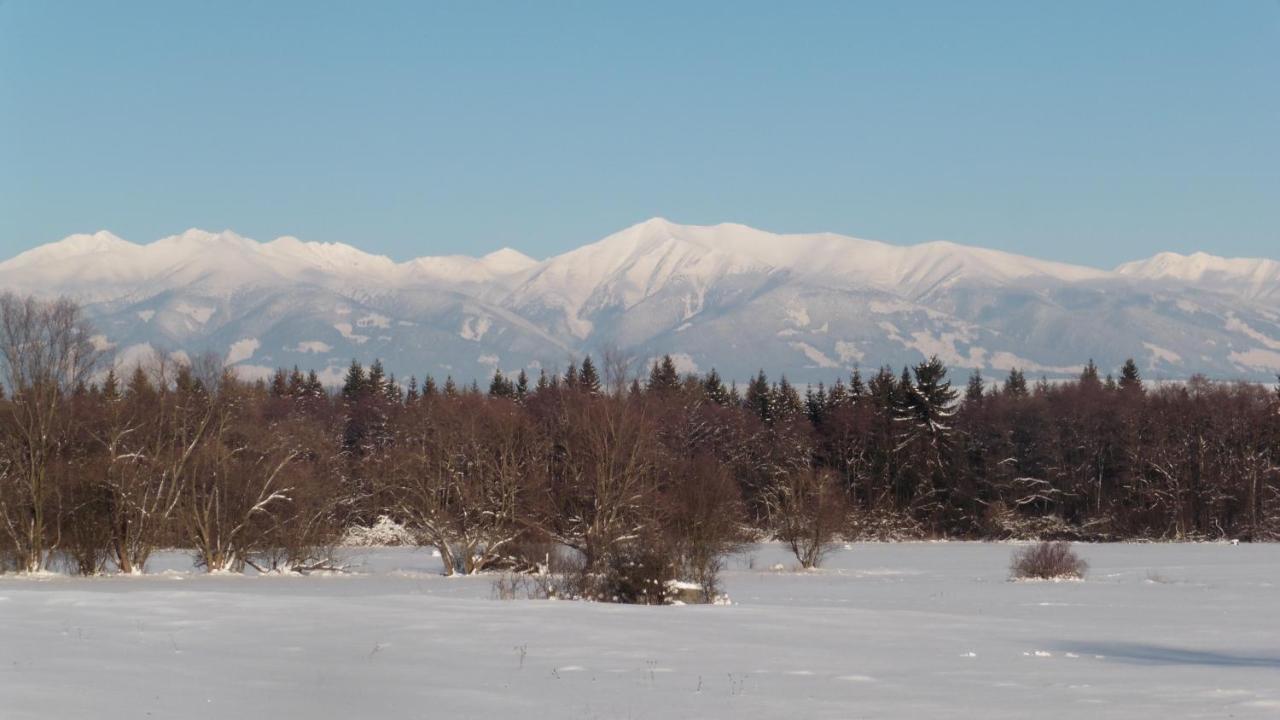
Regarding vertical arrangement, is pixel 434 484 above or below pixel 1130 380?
below

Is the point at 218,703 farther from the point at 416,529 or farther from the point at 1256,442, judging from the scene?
the point at 1256,442

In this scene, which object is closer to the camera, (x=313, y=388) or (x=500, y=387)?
(x=500, y=387)

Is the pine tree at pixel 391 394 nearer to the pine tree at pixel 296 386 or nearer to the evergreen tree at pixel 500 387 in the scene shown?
the pine tree at pixel 296 386

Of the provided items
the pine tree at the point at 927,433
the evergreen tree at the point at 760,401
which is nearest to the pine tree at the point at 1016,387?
the pine tree at the point at 927,433

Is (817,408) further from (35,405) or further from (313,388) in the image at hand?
(35,405)

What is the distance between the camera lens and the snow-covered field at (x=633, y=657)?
18.0 metres

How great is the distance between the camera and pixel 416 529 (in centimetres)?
6191

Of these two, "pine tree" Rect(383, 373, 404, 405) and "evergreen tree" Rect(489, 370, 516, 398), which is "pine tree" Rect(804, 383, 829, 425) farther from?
"pine tree" Rect(383, 373, 404, 405)

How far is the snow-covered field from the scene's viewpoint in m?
18.0

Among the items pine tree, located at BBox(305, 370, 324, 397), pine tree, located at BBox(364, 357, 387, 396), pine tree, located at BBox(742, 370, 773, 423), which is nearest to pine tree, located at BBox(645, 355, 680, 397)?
pine tree, located at BBox(742, 370, 773, 423)

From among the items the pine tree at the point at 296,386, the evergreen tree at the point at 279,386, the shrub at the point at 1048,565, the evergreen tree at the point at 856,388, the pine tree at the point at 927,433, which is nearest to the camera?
the shrub at the point at 1048,565

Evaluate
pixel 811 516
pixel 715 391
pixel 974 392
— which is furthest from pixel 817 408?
pixel 811 516

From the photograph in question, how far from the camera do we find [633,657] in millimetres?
23047

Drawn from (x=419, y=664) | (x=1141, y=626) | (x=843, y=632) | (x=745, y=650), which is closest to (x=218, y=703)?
(x=419, y=664)
